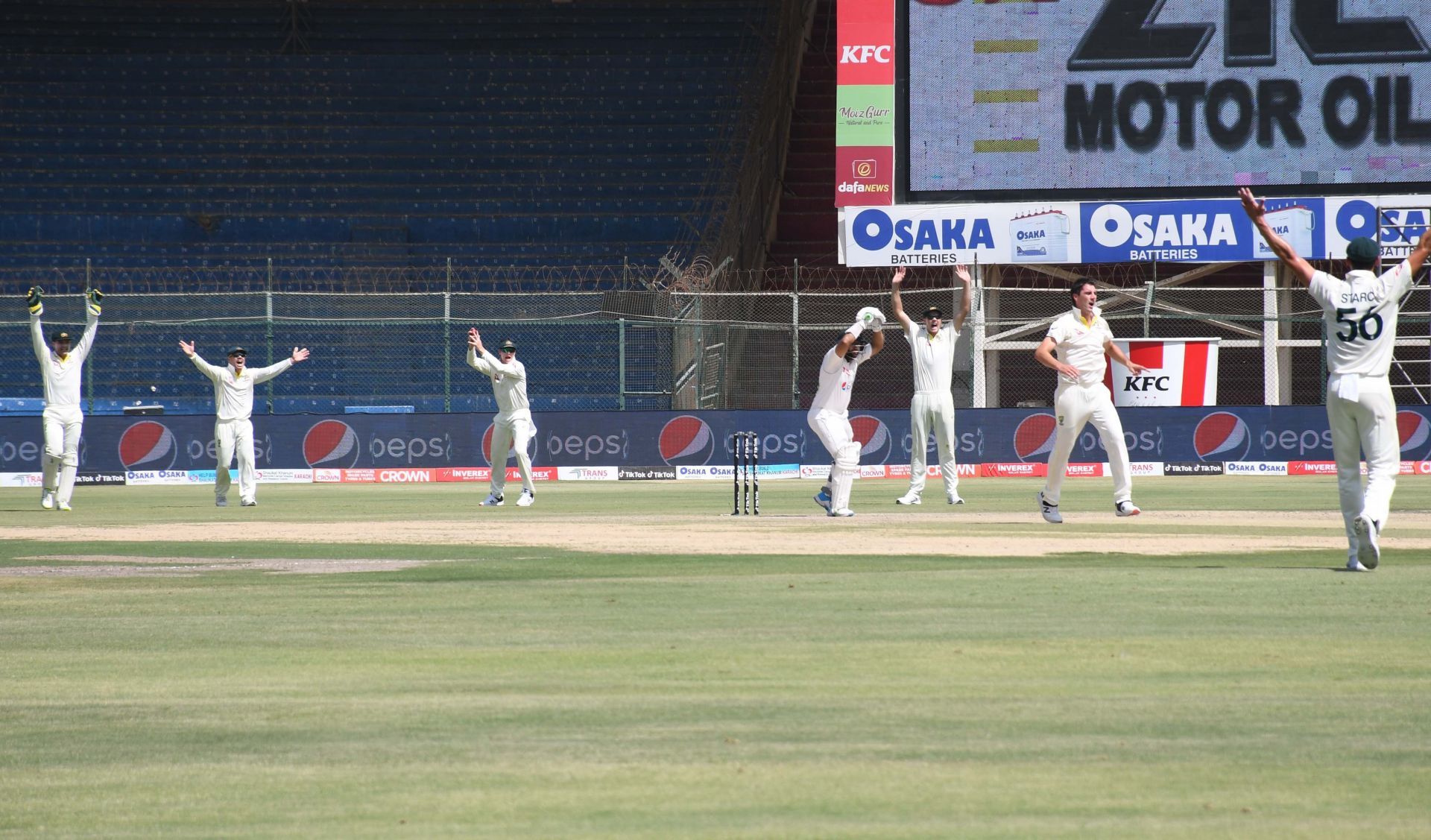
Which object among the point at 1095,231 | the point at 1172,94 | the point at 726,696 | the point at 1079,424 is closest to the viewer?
the point at 726,696

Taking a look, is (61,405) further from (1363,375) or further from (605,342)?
(1363,375)

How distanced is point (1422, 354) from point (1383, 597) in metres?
29.7

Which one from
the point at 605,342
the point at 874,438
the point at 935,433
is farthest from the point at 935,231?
the point at 935,433

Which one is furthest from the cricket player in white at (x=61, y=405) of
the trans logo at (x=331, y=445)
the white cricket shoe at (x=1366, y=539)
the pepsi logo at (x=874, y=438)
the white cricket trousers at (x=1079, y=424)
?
the white cricket shoe at (x=1366, y=539)

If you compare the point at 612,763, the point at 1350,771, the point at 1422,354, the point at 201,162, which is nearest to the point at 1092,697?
the point at 1350,771

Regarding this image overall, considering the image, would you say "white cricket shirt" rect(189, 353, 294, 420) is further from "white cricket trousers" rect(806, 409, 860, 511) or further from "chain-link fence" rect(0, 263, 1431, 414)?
"white cricket trousers" rect(806, 409, 860, 511)

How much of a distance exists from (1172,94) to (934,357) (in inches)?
584

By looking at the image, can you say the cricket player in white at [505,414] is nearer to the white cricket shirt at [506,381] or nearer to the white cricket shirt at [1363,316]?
the white cricket shirt at [506,381]

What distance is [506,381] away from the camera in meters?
21.8

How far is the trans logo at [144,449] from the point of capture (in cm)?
2962

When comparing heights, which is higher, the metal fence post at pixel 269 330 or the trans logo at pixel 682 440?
the metal fence post at pixel 269 330

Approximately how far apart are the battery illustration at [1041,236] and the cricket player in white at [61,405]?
62.7ft

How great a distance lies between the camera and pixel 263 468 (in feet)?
98.4

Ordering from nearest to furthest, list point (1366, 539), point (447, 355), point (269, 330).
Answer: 1. point (1366, 539)
2. point (269, 330)
3. point (447, 355)
